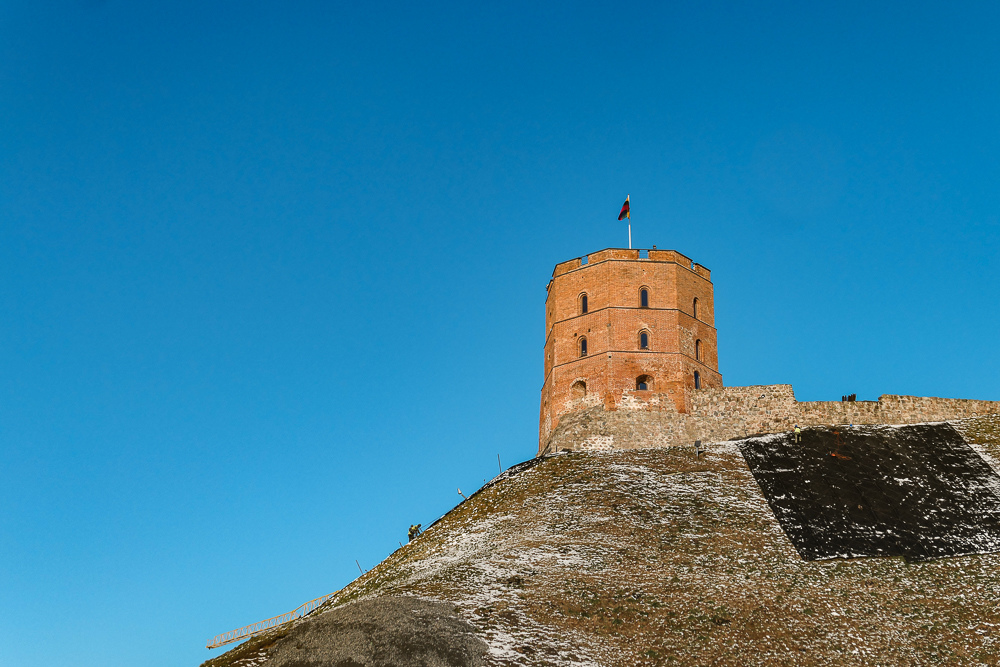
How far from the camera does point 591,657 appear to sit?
90.1 feet

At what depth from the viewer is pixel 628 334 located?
1879 inches

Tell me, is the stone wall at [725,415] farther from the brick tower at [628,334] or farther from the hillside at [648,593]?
the hillside at [648,593]

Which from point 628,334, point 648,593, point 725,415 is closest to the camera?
point 648,593

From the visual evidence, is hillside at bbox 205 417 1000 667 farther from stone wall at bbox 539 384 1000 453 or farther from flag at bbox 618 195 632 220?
flag at bbox 618 195 632 220

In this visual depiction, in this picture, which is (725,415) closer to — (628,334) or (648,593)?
(628,334)

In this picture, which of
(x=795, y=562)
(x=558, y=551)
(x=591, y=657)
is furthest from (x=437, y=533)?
(x=795, y=562)

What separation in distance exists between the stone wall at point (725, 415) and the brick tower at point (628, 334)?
0.63m

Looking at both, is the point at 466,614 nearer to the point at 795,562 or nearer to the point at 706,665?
the point at 706,665

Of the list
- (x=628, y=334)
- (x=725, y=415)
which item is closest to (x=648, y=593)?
(x=725, y=415)

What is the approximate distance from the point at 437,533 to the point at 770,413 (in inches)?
752

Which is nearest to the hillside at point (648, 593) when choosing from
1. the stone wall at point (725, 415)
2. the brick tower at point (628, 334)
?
the stone wall at point (725, 415)

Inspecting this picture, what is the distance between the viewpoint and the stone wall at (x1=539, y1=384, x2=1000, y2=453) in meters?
45.2

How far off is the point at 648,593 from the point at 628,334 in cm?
1922

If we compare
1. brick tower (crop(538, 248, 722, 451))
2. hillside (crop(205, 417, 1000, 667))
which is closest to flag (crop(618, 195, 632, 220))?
brick tower (crop(538, 248, 722, 451))
